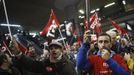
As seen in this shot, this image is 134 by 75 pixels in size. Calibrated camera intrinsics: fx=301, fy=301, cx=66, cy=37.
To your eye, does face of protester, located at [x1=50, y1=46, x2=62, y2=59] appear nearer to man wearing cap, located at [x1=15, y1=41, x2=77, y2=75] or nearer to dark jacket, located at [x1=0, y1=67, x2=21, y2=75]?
man wearing cap, located at [x1=15, y1=41, x2=77, y2=75]

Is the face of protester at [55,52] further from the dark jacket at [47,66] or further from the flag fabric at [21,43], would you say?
the flag fabric at [21,43]

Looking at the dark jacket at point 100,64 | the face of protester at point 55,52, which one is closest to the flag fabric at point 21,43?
the dark jacket at point 100,64

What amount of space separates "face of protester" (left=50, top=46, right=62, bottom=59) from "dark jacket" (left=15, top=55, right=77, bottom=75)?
0.10 m

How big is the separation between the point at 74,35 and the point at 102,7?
16.1 metres

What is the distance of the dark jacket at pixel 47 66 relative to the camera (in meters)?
4.34

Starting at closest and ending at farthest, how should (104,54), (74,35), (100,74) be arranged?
(104,54)
(100,74)
(74,35)

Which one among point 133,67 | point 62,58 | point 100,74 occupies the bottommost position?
point 133,67

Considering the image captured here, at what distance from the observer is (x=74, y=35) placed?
33.7 feet

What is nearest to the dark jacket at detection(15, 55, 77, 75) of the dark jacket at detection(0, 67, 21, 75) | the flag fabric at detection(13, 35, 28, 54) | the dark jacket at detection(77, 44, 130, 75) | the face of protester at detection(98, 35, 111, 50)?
the dark jacket at detection(77, 44, 130, 75)

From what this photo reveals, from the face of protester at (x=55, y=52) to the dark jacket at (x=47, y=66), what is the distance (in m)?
0.10

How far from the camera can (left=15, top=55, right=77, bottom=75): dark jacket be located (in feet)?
14.2

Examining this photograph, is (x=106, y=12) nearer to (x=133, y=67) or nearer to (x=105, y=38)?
(x=133, y=67)

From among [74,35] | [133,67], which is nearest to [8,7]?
[74,35]

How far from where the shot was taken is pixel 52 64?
4352 millimetres
